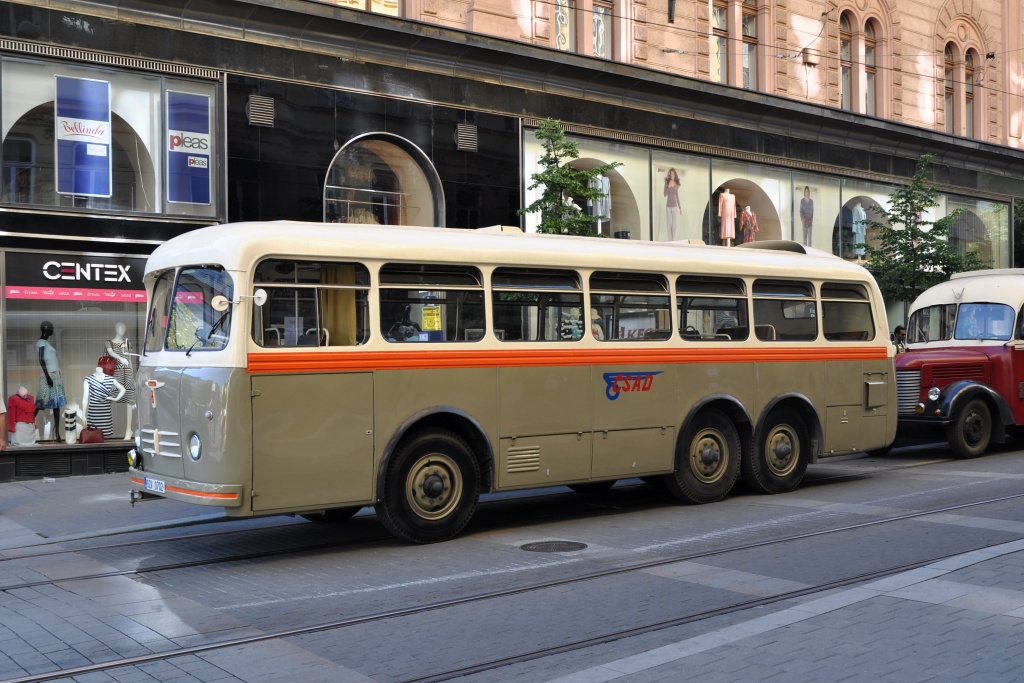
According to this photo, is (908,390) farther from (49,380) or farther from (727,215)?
(49,380)

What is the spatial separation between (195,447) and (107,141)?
8937 millimetres

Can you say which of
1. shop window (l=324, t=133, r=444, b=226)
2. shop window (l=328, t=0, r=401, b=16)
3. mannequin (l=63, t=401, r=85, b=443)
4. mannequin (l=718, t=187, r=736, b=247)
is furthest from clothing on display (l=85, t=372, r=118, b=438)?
mannequin (l=718, t=187, r=736, b=247)

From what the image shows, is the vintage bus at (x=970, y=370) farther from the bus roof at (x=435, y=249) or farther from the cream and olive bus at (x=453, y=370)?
the bus roof at (x=435, y=249)

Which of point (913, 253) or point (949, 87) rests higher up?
point (949, 87)

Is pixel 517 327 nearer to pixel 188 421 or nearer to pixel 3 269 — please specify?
pixel 188 421

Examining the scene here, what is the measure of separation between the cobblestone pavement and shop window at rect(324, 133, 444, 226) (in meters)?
9.88

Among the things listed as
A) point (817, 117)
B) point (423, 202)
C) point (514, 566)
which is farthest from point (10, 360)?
point (817, 117)

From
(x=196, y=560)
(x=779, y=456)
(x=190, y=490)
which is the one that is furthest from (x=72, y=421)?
(x=779, y=456)

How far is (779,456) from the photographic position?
41.8 ft

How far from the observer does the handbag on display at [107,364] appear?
1603 centimetres

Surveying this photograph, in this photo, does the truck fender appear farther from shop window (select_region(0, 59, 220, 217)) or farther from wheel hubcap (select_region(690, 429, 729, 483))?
shop window (select_region(0, 59, 220, 217))

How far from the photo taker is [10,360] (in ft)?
49.6

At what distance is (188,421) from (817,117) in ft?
69.9

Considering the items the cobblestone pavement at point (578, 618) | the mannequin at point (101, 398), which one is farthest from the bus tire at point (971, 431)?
the mannequin at point (101, 398)
